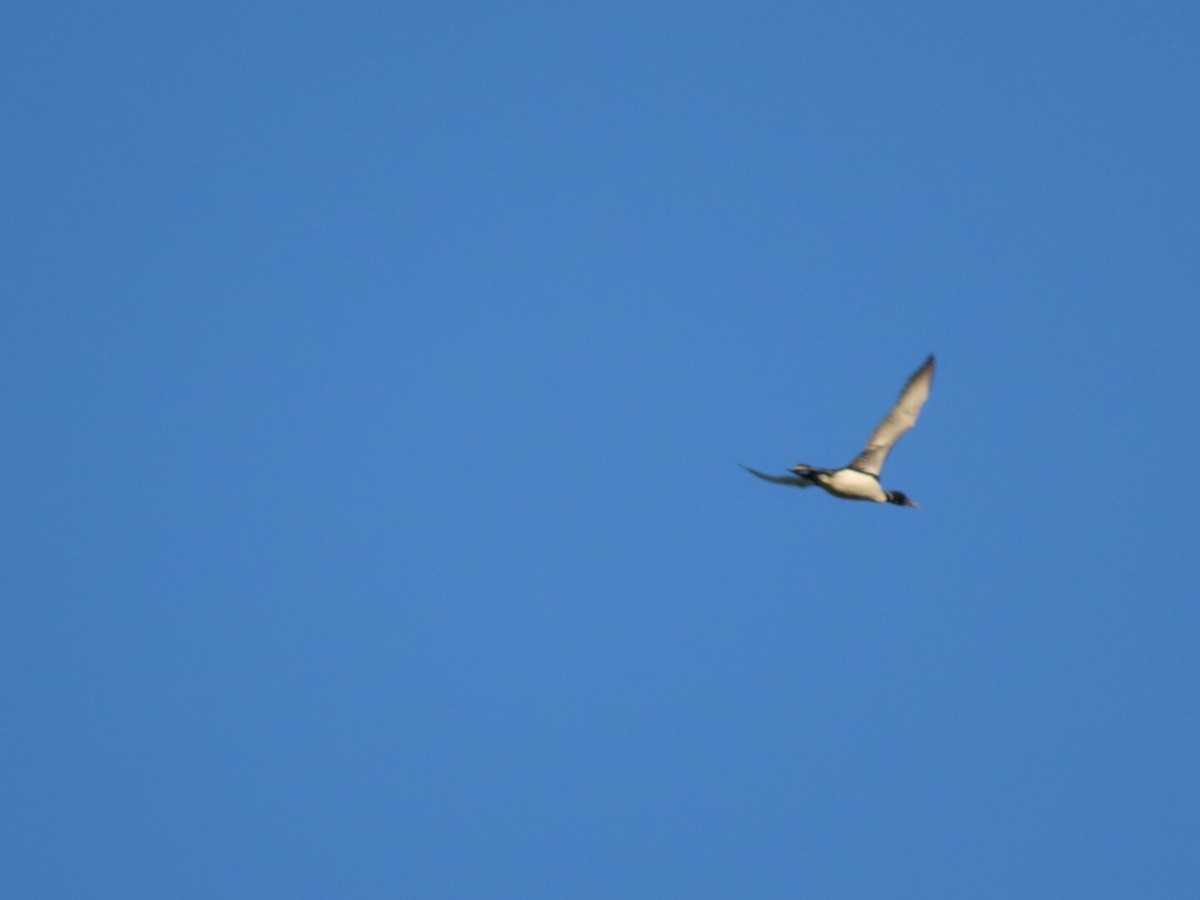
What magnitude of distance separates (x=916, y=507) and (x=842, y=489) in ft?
9.23

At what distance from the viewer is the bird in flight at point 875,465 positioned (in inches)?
1093

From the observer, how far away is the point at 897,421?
28219 millimetres

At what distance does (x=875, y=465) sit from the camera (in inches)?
1127

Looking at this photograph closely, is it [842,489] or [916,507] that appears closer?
[842,489]

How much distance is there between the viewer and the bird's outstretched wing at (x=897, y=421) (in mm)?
27703

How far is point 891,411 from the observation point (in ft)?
92.0

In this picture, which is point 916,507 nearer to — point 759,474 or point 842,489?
point 842,489

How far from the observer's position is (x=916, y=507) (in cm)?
3064

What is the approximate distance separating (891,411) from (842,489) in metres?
1.64

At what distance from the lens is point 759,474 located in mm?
26984

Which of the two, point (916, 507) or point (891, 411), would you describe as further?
point (916, 507)

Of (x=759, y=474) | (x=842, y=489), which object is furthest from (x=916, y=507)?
(x=759, y=474)

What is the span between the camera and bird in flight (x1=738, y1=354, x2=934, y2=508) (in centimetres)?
2777

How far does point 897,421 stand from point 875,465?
0.93 m
